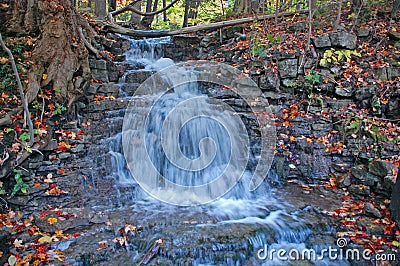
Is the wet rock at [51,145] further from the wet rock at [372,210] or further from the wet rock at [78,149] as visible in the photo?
the wet rock at [372,210]

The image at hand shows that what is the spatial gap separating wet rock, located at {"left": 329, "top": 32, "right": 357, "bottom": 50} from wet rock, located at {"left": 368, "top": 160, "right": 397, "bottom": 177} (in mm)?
3302

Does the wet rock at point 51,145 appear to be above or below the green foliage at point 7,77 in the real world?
below

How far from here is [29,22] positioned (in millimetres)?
5438

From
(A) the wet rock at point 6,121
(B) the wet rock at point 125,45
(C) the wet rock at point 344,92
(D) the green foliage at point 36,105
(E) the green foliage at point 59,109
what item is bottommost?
(A) the wet rock at point 6,121

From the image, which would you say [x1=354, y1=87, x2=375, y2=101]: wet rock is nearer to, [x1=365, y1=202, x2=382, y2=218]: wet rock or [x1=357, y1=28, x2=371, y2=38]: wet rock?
[x1=357, y1=28, x2=371, y2=38]: wet rock

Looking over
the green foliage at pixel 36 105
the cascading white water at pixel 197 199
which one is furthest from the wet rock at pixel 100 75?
the green foliage at pixel 36 105

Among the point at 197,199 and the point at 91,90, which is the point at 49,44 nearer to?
the point at 91,90

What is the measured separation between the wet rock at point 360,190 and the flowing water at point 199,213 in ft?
3.28

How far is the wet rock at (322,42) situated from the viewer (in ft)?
23.2

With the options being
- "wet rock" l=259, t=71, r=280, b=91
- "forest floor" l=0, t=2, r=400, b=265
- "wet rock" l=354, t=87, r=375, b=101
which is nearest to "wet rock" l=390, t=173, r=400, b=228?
"forest floor" l=0, t=2, r=400, b=265

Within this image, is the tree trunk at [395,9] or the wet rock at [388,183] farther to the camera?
the tree trunk at [395,9]

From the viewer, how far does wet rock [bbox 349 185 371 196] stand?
4.99 m

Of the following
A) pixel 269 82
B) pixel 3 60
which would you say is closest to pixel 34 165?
pixel 3 60

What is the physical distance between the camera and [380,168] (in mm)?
5004
